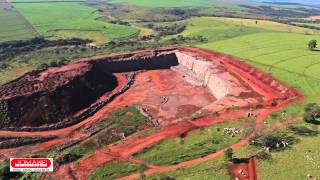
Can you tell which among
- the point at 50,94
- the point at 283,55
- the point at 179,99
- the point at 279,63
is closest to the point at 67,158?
the point at 50,94

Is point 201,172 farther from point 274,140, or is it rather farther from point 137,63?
point 137,63

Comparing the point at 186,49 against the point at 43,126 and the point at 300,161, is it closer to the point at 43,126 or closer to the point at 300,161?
the point at 43,126

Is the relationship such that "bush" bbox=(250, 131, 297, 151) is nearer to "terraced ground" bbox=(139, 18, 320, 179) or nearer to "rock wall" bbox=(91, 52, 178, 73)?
"terraced ground" bbox=(139, 18, 320, 179)

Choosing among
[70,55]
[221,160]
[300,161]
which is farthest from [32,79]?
[300,161]

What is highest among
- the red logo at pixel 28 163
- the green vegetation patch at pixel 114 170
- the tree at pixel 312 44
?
the tree at pixel 312 44

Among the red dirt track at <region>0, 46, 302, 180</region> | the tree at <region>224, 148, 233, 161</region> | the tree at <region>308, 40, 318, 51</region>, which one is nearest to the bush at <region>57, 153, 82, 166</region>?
the red dirt track at <region>0, 46, 302, 180</region>

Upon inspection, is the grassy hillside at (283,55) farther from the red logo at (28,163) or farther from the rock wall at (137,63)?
the red logo at (28,163)

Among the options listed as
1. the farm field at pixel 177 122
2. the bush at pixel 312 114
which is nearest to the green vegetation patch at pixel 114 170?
the farm field at pixel 177 122
